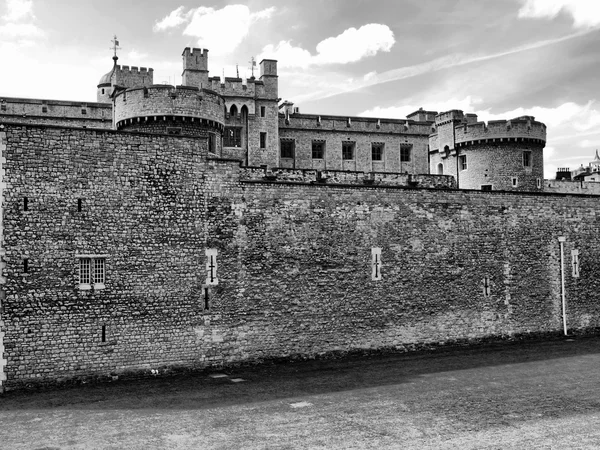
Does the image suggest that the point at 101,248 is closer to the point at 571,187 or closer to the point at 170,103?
the point at 170,103

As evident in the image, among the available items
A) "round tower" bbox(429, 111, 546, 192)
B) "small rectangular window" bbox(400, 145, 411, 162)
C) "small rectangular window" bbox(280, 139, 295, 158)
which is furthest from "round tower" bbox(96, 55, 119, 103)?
"round tower" bbox(429, 111, 546, 192)

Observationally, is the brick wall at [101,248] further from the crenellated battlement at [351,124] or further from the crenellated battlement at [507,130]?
the crenellated battlement at [351,124]

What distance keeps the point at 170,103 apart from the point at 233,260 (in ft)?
34.7

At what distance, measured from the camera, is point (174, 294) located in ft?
68.9

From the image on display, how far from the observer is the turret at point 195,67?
136ft

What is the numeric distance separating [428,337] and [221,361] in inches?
335

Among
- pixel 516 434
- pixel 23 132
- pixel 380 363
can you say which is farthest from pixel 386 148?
pixel 516 434

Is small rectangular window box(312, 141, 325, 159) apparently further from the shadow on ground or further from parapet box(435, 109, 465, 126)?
the shadow on ground

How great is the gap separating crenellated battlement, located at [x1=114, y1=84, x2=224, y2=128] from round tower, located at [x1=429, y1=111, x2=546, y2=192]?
579 inches

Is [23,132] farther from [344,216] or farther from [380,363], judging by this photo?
[380,363]

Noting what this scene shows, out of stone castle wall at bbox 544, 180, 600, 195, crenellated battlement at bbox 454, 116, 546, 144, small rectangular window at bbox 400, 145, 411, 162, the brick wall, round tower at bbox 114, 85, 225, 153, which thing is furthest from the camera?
small rectangular window at bbox 400, 145, 411, 162

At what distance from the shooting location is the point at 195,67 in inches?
1640

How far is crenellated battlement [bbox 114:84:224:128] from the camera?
2922cm

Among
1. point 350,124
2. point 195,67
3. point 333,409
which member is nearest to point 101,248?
point 333,409
